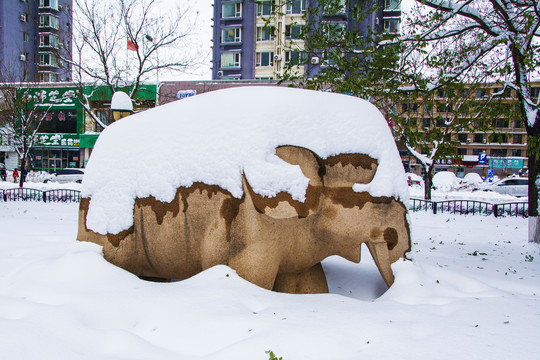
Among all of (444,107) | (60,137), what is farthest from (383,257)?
(60,137)

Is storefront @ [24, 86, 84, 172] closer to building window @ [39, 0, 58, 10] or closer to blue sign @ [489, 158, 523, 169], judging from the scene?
building window @ [39, 0, 58, 10]

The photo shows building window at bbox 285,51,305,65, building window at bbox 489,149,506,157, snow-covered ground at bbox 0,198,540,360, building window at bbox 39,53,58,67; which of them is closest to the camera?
snow-covered ground at bbox 0,198,540,360

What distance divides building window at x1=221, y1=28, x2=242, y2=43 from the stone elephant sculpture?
3216 cm

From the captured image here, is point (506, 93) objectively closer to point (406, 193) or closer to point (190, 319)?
point (406, 193)

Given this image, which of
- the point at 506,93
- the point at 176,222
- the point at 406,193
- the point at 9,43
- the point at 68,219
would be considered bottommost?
the point at 68,219

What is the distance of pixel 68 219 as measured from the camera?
35.7 feet

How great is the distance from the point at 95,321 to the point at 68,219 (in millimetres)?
8570

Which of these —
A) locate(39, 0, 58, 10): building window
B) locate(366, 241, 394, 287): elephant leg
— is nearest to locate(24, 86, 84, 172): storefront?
locate(39, 0, 58, 10): building window

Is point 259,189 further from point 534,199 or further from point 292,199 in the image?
point 534,199

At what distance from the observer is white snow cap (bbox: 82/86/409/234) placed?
12.4 ft

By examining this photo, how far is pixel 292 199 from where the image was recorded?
3.62 m

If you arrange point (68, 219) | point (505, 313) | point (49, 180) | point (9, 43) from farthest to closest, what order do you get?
point (9, 43), point (49, 180), point (68, 219), point (505, 313)

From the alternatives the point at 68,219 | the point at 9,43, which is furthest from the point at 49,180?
the point at 9,43

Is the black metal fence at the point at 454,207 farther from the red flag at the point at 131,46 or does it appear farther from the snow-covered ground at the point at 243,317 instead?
the snow-covered ground at the point at 243,317
